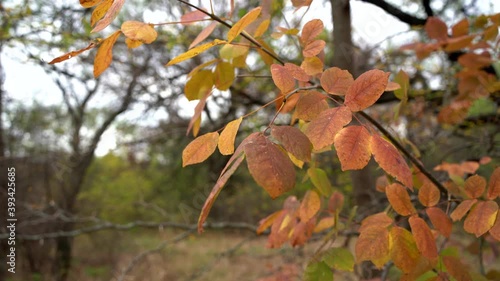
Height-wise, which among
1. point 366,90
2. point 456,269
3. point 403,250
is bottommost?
point 456,269

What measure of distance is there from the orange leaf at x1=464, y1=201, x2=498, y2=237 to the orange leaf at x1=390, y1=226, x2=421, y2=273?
10 cm

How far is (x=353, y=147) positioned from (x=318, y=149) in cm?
5

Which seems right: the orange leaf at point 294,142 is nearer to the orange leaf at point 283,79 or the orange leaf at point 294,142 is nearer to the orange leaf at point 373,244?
the orange leaf at point 283,79

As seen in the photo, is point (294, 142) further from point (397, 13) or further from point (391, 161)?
point (397, 13)

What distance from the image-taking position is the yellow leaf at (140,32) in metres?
0.64

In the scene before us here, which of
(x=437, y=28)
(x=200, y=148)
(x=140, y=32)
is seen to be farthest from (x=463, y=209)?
(x=437, y=28)

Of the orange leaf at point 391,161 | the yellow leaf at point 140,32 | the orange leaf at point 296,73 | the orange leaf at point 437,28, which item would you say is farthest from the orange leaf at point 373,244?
the orange leaf at point 437,28

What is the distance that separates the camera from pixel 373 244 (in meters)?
0.72

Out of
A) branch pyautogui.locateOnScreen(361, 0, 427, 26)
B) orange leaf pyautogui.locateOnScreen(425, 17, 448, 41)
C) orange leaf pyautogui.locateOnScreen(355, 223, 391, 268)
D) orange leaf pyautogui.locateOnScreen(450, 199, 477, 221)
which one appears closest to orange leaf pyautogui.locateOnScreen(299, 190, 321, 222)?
orange leaf pyautogui.locateOnScreen(355, 223, 391, 268)

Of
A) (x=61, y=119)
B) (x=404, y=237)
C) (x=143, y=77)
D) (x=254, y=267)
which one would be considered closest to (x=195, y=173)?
(x=254, y=267)

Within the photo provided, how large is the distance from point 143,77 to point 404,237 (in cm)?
404

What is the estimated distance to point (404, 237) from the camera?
733 mm

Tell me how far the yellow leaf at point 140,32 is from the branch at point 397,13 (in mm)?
1277

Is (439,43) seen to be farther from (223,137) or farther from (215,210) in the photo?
(215,210)
